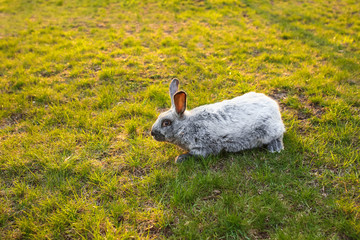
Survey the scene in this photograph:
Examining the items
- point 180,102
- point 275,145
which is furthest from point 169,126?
point 275,145

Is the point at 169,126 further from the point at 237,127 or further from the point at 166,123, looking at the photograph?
the point at 237,127

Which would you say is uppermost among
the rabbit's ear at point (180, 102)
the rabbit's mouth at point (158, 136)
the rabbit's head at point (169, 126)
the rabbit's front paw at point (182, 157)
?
the rabbit's ear at point (180, 102)

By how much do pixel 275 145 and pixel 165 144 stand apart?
192cm

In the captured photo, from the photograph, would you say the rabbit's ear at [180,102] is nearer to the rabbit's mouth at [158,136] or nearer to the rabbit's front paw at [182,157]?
the rabbit's mouth at [158,136]

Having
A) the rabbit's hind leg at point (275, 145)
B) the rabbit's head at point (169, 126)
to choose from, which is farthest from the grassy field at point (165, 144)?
the rabbit's head at point (169, 126)

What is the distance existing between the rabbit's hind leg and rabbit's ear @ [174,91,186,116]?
1.57 m

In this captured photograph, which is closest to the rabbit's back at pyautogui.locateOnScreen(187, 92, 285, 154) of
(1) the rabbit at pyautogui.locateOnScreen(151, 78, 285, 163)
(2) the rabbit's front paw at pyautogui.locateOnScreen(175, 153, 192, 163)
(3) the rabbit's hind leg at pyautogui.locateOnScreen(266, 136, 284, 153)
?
(1) the rabbit at pyautogui.locateOnScreen(151, 78, 285, 163)

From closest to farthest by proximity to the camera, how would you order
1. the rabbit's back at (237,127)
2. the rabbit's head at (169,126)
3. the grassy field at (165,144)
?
the grassy field at (165,144) < the rabbit's back at (237,127) < the rabbit's head at (169,126)

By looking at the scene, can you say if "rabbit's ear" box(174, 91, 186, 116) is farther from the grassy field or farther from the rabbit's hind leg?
the rabbit's hind leg

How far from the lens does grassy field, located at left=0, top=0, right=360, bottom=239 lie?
3104 mm

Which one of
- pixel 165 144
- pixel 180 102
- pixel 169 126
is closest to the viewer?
pixel 180 102

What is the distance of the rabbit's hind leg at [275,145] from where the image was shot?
13.2ft

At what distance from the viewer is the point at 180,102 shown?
3.88m

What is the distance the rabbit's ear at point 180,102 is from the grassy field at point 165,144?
0.79m
